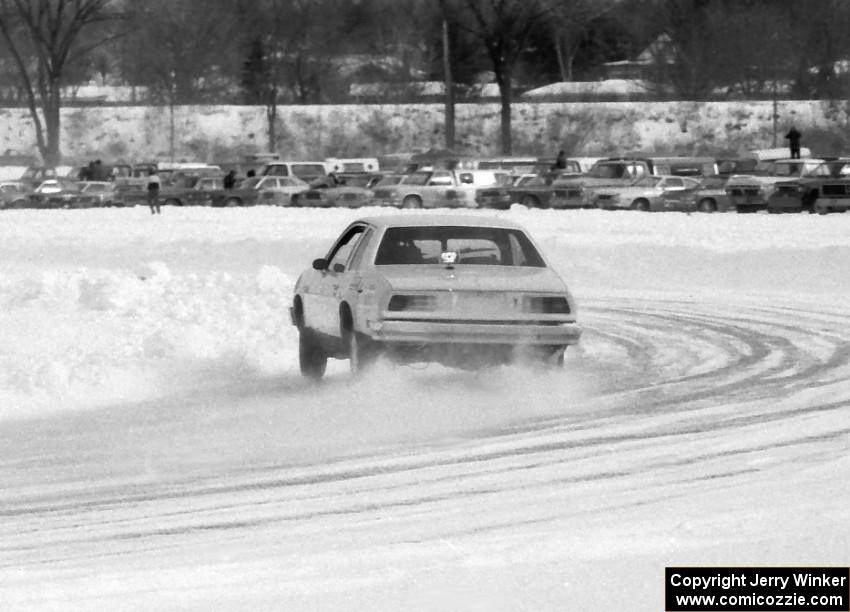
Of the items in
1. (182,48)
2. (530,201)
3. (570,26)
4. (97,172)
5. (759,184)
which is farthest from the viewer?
(570,26)

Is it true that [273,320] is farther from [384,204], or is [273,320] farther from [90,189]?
[90,189]

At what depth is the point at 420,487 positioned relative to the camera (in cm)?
919

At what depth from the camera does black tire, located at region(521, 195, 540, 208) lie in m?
53.3

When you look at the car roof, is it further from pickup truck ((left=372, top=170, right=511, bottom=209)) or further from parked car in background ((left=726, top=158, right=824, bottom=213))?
pickup truck ((left=372, top=170, right=511, bottom=209))

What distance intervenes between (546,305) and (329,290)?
2055 mm

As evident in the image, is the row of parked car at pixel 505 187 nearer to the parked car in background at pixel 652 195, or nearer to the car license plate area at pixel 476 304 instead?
the parked car in background at pixel 652 195

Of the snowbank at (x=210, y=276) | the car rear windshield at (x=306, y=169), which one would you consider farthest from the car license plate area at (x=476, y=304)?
the car rear windshield at (x=306, y=169)

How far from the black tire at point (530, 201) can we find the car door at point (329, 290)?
126 feet

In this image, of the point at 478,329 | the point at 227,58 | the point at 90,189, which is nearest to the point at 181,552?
the point at 478,329

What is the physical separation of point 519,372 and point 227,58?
88862 millimetres

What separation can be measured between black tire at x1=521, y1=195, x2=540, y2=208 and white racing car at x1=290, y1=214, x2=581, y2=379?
39.3 meters

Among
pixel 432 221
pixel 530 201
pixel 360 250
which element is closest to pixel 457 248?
pixel 432 221

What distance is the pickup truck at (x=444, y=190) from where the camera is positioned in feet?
174

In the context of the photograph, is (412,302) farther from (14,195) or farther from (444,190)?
(14,195)
